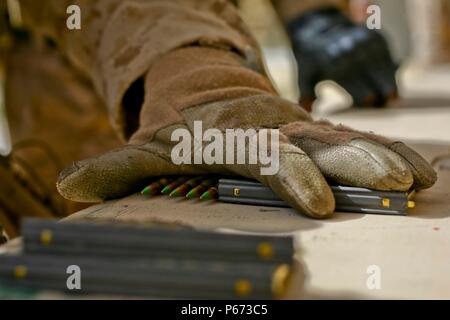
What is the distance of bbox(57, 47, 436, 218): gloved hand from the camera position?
2.70 ft

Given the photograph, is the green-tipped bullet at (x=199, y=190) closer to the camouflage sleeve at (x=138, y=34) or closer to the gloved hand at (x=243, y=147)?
the gloved hand at (x=243, y=147)

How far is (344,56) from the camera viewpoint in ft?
6.10

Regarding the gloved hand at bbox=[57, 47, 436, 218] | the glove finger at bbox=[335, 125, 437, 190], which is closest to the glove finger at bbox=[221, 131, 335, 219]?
the gloved hand at bbox=[57, 47, 436, 218]

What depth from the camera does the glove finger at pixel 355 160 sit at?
825 mm

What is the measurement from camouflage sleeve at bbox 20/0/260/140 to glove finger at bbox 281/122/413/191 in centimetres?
33

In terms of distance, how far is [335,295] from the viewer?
616 millimetres

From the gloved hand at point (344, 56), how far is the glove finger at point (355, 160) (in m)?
1.02

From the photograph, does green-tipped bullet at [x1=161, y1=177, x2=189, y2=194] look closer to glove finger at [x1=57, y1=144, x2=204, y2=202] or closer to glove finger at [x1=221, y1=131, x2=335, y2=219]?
glove finger at [x1=57, y1=144, x2=204, y2=202]

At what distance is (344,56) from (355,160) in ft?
3.52

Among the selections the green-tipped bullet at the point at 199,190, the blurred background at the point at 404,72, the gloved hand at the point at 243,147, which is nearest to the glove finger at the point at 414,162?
the gloved hand at the point at 243,147

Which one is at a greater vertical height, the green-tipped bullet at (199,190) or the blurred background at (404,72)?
the blurred background at (404,72)

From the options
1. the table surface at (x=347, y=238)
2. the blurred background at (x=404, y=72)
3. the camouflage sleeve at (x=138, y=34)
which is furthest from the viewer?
the blurred background at (x=404, y=72)

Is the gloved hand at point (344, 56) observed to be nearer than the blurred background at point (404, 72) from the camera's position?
No
